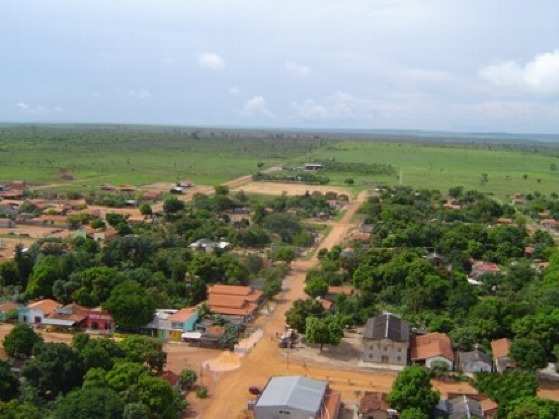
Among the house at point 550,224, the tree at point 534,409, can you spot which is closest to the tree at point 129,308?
the tree at point 534,409

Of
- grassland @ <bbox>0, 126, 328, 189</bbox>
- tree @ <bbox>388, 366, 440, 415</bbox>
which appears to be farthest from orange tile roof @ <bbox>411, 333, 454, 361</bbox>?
grassland @ <bbox>0, 126, 328, 189</bbox>

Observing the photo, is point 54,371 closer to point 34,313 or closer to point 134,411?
point 134,411

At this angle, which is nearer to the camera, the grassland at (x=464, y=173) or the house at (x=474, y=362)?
the house at (x=474, y=362)

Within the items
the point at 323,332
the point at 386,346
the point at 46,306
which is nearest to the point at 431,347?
the point at 386,346

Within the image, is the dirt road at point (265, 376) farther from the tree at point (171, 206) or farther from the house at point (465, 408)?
the tree at point (171, 206)

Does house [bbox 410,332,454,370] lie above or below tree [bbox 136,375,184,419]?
below

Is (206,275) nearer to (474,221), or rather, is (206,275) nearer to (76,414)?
(76,414)

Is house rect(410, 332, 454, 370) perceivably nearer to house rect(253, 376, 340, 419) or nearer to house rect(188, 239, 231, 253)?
house rect(253, 376, 340, 419)
